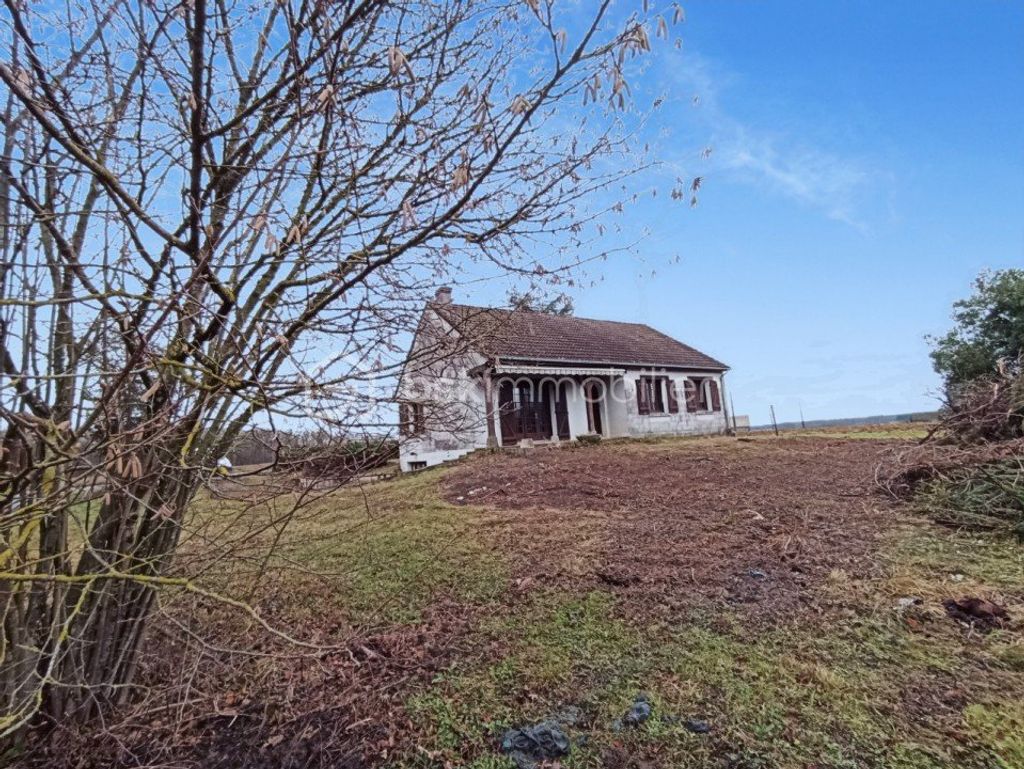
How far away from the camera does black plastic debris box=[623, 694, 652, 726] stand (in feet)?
7.45

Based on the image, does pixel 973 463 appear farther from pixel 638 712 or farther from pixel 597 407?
pixel 597 407

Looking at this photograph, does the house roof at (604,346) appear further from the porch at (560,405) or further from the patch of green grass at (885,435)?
the patch of green grass at (885,435)

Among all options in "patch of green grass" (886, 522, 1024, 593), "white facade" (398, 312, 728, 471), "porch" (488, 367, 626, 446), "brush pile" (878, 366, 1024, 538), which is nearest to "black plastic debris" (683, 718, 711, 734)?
"patch of green grass" (886, 522, 1024, 593)

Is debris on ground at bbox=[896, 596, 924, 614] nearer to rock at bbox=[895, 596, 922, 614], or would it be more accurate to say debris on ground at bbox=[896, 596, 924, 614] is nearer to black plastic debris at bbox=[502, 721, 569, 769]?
rock at bbox=[895, 596, 922, 614]

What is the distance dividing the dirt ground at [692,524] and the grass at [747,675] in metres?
0.29

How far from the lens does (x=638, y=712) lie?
2.32 meters

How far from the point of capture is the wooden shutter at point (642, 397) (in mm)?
19263

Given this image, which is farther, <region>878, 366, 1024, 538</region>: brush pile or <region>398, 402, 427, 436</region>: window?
<region>878, 366, 1024, 538</region>: brush pile

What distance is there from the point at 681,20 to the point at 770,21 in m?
3.08

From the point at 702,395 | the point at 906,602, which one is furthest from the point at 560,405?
the point at 906,602

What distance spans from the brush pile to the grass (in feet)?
1.68

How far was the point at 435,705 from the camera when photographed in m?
2.57

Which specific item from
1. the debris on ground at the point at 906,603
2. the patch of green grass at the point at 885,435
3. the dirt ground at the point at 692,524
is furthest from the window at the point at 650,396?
the debris on ground at the point at 906,603

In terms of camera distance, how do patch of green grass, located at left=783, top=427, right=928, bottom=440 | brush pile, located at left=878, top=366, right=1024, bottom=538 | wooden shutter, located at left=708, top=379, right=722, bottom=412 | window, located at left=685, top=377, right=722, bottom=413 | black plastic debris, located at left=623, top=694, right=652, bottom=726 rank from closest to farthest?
black plastic debris, located at left=623, top=694, right=652, bottom=726 < brush pile, located at left=878, top=366, right=1024, bottom=538 < patch of green grass, located at left=783, top=427, right=928, bottom=440 < window, located at left=685, top=377, right=722, bottom=413 < wooden shutter, located at left=708, top=379, right=722, bottom=412
